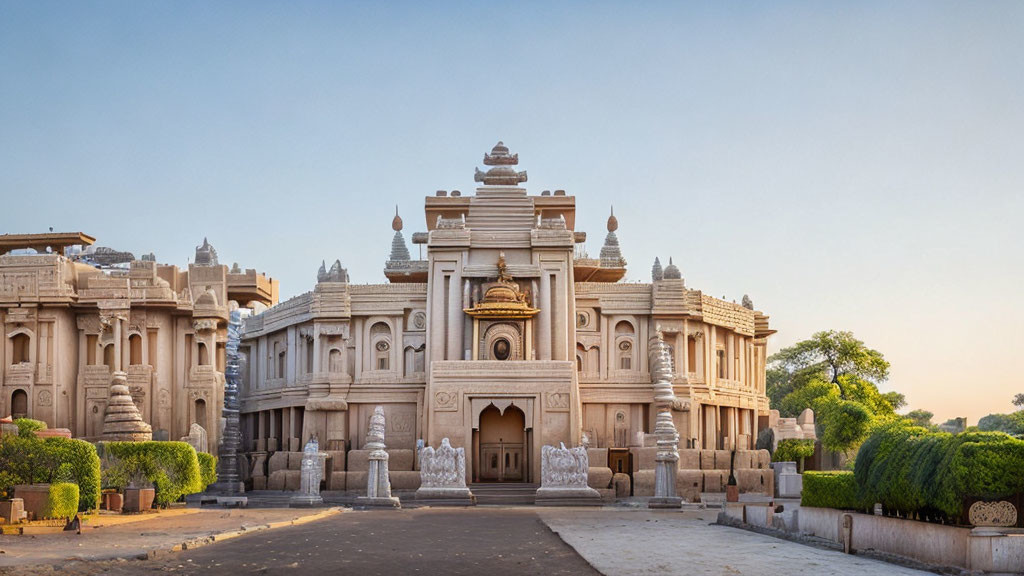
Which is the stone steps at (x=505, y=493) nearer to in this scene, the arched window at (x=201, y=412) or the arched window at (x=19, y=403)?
the arched window at (x=201, y=412)

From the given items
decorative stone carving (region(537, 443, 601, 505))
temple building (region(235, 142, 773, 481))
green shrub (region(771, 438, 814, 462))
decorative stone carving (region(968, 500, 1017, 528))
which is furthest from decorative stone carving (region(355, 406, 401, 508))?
decorative stone carving (region(968, 500, 1017, 528))

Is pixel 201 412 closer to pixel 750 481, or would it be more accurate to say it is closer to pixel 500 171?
pixel 500 171

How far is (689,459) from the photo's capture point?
47.9 m

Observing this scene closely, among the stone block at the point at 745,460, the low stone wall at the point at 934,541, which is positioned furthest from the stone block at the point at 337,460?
the low stone wall at the point at 934,541

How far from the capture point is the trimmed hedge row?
30547mm

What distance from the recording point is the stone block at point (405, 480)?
43594 mm

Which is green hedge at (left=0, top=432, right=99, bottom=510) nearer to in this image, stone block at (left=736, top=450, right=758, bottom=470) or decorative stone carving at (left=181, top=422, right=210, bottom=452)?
decorative stone carving at (left=181, top=422, right=210, bottom=452)

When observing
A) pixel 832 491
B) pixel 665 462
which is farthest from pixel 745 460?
pixel 832 491

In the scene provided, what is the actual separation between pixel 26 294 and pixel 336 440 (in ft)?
56.9

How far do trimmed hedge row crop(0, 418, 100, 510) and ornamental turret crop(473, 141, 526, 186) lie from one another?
2879 cm

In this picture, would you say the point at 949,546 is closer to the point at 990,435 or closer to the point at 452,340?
the point at 990,435

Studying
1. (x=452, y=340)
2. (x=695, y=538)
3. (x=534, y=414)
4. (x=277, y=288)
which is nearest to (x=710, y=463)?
(x=534, y=414)

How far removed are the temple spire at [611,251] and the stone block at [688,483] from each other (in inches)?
836

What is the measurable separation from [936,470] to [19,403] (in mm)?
47142
